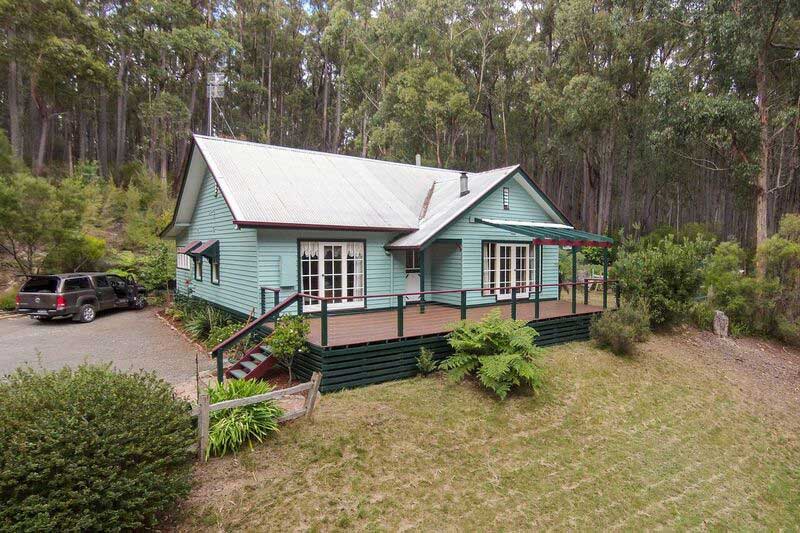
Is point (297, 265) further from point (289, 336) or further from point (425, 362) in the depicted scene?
point (425, 362)

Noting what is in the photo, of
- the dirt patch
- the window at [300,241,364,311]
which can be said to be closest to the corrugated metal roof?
the window at [300,241,364,311]

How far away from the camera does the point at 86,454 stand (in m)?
3.86

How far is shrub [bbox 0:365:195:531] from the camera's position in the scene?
11.5ft

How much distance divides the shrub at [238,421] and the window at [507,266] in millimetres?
8564

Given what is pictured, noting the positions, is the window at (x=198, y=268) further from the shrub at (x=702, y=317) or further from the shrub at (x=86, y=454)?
the shrub at (x=702, y=317)

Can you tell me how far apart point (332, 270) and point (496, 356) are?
5.33 metres

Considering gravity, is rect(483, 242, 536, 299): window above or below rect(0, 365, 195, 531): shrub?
above

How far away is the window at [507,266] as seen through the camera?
13336 millimetres

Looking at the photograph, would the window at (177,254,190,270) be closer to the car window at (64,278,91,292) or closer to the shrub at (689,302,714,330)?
the car window at (64,278,91,292)

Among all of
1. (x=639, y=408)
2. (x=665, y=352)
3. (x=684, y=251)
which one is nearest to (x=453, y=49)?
(x=684, y=251)

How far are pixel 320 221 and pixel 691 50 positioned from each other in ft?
88.5

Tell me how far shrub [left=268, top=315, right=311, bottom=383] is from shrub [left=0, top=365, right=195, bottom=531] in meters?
2.91

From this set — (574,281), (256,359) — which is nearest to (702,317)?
(574,281)

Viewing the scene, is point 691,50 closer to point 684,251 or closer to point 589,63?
point 589,63
